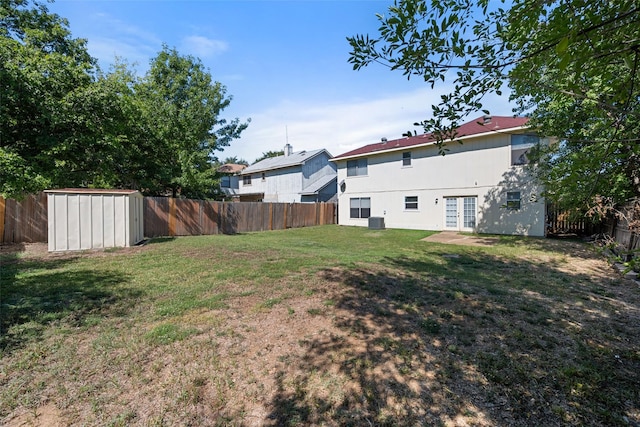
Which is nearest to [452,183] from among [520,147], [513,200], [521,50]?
[513,200]

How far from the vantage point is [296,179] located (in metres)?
26.4

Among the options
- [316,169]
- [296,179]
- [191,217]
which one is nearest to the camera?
[191,217]

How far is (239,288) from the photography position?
5031mm

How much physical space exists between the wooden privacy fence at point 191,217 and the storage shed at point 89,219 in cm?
154

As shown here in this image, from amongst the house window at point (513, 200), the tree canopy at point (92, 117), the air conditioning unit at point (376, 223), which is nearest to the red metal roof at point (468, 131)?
the house window at point (513, 200)

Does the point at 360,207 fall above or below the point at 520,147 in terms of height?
below

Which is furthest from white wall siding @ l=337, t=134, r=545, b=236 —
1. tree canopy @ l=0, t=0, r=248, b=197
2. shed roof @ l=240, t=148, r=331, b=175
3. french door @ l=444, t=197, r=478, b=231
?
tree canopy @ l=0, t=0, r=248, b=197

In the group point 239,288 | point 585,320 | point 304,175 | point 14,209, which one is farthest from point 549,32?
point 304,175

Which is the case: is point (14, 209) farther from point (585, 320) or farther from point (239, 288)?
point (585, 320)

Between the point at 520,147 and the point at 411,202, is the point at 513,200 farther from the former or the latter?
the point at 411,202

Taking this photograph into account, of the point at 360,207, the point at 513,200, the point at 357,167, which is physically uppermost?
the point at 357,167

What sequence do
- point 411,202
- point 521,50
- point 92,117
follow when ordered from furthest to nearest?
point 411,202 < point 92,117 < point 521,50

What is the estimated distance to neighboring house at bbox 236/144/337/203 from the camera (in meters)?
25.8

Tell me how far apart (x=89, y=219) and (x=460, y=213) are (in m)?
16.5
